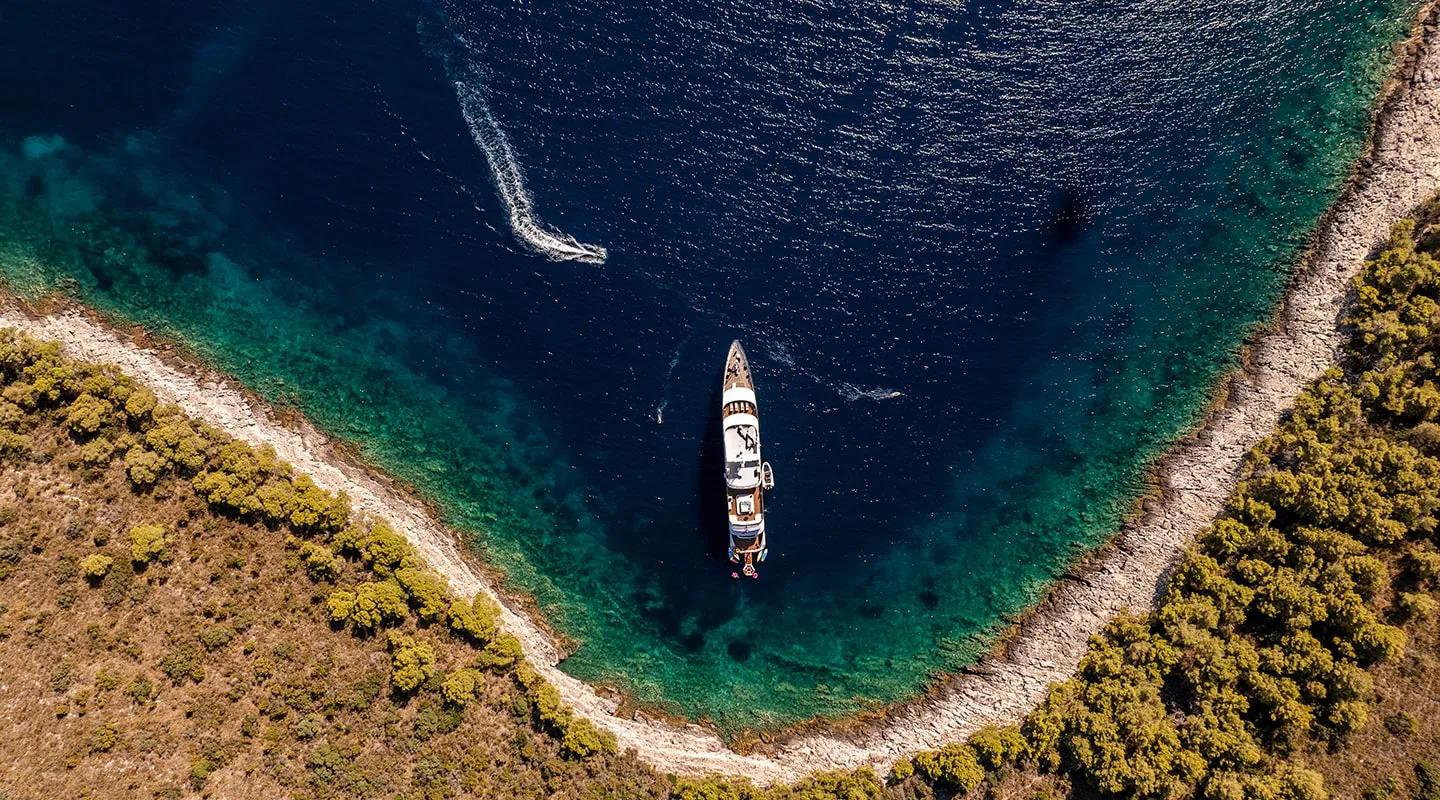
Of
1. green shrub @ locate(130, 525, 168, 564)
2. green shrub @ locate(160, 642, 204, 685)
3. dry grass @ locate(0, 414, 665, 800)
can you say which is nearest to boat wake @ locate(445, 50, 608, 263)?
dry grass @ locate(0, 414, 665, 800)

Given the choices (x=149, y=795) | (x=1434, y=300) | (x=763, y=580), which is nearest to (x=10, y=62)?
(x=149, y=795)

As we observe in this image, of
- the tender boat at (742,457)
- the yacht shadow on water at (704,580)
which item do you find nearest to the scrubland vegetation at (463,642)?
the yacht shadow on water at (704,580)

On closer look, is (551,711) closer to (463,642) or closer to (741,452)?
(463,642)

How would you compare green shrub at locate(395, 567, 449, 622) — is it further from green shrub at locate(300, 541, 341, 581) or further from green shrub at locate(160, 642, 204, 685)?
green shrub at locate(160, 642, 204, 685)

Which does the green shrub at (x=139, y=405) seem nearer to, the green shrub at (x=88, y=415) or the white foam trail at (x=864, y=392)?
the green shrub at (x=88, y=415)

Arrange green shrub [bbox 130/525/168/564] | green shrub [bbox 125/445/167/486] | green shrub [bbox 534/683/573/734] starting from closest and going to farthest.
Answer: green shrub [bbox 130/525/168/564] → green shrub [bbox 125/445/167/486] → green shrub [bbox 534/683/573/734]

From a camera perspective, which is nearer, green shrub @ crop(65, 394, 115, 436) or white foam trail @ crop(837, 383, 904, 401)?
green shrub @ crop(65, 394, 115, 436)
